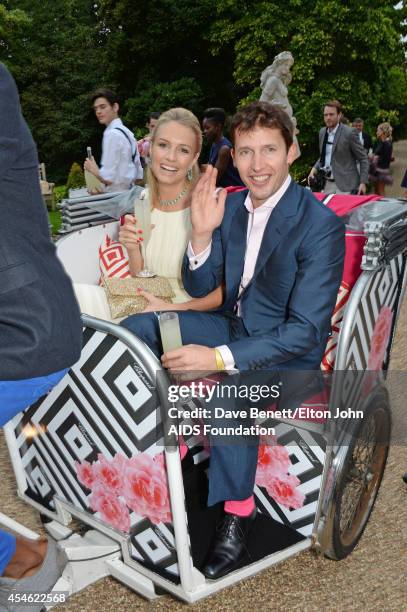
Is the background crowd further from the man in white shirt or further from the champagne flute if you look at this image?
the champagne flute

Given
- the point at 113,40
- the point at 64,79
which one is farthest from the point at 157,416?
the point at 64,79

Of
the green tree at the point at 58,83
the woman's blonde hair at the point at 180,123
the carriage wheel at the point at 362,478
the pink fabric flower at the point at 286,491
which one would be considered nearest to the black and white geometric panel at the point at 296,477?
the pink fabric flower at the point at 286,491

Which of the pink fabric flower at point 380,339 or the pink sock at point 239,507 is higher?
the pink fabric flower at point 380,339

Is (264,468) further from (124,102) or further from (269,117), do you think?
(124,102)

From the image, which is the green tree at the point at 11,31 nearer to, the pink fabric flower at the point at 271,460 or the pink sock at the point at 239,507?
the pink fabric flower at the point at 271,460

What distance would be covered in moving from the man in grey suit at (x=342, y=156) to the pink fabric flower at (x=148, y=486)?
610 cm

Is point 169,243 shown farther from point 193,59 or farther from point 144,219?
point 193,59

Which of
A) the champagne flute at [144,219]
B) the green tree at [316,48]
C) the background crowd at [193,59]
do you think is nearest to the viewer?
the champagne flute at [144,219]

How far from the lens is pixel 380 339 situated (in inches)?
101

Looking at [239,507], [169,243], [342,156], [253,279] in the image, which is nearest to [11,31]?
[342,156]

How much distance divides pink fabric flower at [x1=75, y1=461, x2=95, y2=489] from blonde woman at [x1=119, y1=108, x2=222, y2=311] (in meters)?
0.90

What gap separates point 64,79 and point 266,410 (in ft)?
83.5

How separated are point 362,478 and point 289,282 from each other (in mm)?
889

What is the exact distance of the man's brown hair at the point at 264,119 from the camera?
7.58ft
